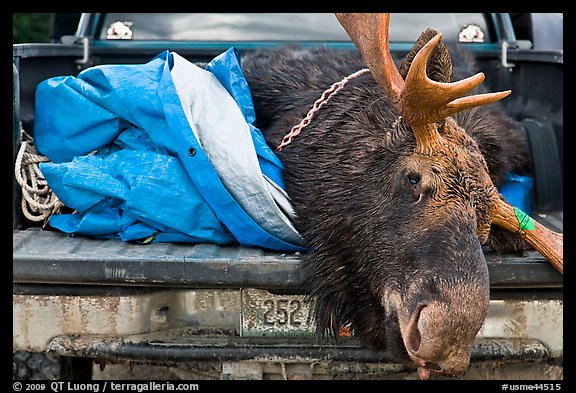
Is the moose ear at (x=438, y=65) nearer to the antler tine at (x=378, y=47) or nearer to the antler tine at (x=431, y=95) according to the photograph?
the antler tine at (x=378, y=47)

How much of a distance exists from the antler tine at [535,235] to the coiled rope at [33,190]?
6.44 feet

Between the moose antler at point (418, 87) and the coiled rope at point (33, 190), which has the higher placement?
the moose antler at point (418, 87)

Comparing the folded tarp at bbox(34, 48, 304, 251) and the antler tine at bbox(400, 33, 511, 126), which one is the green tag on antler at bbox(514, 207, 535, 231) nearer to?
the antler tine at bbox(400, 33, 511, 126)

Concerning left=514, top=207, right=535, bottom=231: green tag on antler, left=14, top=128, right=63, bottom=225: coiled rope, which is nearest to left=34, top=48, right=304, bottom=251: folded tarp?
left=14, top=128, right=63, bottom=225: coiled rope

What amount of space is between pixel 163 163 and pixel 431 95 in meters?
1.22

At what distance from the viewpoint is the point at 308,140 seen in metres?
3.59

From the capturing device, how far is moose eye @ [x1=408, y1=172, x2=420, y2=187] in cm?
289

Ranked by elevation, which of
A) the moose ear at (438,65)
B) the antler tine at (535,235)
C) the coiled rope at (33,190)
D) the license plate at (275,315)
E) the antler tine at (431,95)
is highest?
the moose ear at (438,65)

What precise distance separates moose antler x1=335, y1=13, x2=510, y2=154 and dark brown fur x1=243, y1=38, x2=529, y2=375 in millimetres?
127

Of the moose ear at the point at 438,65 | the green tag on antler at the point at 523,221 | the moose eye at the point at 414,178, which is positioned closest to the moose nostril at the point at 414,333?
the moose eye at the point at 414,178

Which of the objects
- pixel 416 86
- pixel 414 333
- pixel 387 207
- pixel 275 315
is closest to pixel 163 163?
pixel 275 315

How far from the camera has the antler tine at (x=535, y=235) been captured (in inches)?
124

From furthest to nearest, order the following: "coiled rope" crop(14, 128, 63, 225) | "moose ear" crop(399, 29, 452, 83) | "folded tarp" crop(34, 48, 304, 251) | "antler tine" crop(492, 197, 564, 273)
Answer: "coiled rope" crop(14, 128, 63, 225) < "folded tarp" crop(34, 48, 304, 251) < "antler tine" crop(492, 197, 564, 273) < "moose ear" crop(399, 29, 452, 83)

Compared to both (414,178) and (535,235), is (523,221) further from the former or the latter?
(414,178)
